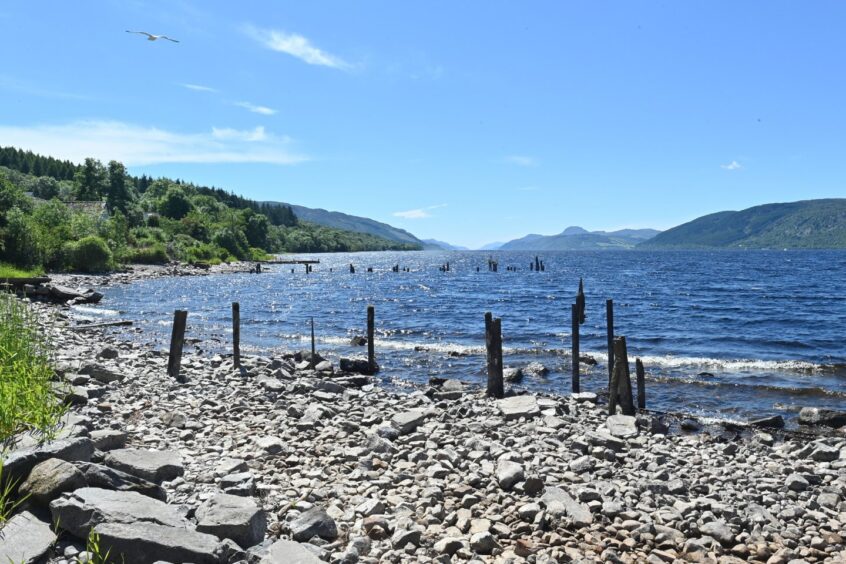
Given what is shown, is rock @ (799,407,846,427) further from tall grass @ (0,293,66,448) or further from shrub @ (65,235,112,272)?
shrub @ (65,235,112,272)

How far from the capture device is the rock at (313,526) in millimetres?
8078

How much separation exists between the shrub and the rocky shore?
6047cm

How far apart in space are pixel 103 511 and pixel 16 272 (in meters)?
52.7

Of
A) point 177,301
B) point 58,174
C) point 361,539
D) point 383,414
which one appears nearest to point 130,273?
point 177,301

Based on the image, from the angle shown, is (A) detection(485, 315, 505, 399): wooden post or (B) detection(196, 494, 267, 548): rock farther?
(A) detection(485, 315, 505, 399): wooden post

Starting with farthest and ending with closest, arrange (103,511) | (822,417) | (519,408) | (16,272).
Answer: (16,272) → (822,417) → (519,408) → (103,511)

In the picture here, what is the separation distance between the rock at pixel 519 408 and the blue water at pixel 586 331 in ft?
17.5

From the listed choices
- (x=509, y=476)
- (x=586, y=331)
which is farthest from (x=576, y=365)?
(x=586, y=331)

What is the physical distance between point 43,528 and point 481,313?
130 ft

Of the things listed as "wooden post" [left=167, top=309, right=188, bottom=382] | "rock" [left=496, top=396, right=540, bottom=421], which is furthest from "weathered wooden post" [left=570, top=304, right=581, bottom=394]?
"wooden post" [left=167, top=309, right=188, bottom=382]

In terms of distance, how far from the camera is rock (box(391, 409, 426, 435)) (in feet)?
44.9

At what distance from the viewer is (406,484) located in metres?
10.4

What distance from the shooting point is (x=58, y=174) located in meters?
165

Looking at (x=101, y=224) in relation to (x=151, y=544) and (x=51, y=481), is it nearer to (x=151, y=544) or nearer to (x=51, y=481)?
(x=51, y=481)
